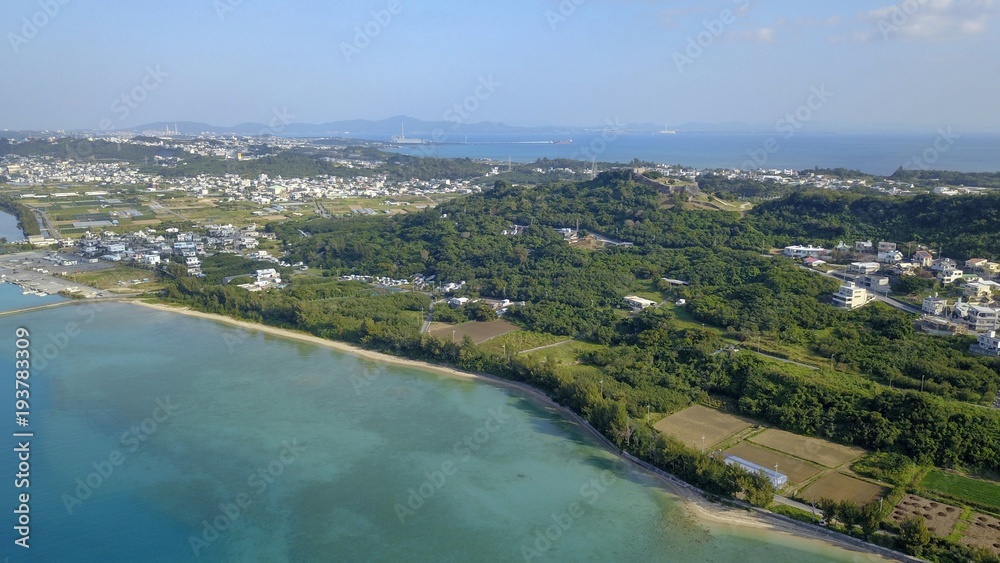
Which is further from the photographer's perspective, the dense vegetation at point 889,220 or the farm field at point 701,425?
the dense vegetation at point 889,220

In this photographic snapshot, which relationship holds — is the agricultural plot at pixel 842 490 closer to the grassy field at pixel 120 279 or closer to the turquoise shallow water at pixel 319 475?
the turquoise shallow water at pixel 319 475

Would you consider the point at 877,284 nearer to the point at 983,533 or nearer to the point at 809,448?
the point at 809,448

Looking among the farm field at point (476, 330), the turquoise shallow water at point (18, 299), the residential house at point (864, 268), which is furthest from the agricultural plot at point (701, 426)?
the turquoise shallow water at point (18, 299)

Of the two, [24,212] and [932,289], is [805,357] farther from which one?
[24,212]

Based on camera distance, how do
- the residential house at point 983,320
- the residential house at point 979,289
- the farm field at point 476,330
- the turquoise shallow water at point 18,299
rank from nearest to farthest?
the residential house at point 983,320 < the residential house at point 979,289 < the farm field at point 476,330 < the turquoise shallow water at point 18,299

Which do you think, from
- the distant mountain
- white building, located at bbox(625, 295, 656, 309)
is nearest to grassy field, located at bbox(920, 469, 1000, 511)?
white building, located at bbox(625, 295, 656, 309)
